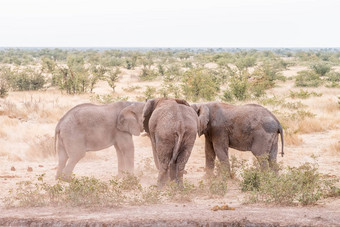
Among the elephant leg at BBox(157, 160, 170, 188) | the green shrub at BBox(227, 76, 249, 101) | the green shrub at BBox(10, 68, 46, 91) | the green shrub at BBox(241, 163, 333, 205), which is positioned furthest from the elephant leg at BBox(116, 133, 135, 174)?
the green shrub at BBox(10, 68, 46, 91)

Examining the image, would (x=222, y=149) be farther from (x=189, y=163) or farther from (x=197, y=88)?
(x=197, y=88)

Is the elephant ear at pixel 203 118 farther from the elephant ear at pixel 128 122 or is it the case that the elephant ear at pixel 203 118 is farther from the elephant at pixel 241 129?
the elephant ear at pixel 128 122

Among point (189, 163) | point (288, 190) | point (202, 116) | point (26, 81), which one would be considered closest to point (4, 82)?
point (26, 81)

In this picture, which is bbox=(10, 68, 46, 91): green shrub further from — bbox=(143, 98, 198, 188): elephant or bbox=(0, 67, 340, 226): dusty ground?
bbox=(143, 98, 198, 188): elephant

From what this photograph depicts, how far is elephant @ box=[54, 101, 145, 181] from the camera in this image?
32.8 feet

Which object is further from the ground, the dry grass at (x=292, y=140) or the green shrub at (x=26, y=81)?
the dry grass at (x=292, y=140)

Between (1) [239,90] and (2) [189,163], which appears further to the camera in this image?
(1) [239,90]

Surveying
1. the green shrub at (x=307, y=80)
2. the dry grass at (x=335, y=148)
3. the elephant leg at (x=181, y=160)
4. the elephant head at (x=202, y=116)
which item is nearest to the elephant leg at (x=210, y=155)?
the elephant head at (x=202, y=116)

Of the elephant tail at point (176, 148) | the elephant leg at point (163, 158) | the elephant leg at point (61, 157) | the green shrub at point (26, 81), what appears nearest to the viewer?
the elephant tail at point (176, 148)

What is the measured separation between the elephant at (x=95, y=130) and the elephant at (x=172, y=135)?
3.86 ft

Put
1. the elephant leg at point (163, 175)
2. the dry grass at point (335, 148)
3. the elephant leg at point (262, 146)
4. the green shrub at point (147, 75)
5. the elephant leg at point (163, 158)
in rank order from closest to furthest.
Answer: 1. the elephant leg at point (163, 158)
2. the elephant leg at point (163, 175)
3. the elephant leg at point (262, 146)
4. the dry grass at point (335, 148)
5. the green shrub at point (147, 75)

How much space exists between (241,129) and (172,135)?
1763mm

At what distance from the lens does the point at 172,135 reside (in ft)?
28.2

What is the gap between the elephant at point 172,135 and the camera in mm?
8625
